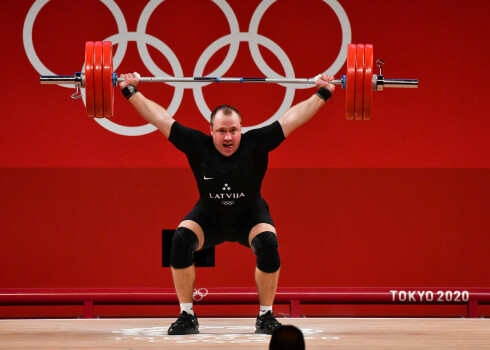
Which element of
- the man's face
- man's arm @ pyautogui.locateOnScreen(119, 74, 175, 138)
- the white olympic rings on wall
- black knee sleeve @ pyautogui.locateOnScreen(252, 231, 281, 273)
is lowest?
black knee sleeve @ pyautogui.locateOnScreen(252, 231, 281, 273)

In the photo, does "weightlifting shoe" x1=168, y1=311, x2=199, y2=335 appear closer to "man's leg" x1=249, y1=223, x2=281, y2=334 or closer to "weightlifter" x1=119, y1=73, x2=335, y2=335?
"weightlifter" x1=119, y1=73, x2=335, y2=335

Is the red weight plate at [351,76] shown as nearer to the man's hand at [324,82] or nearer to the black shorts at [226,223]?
the man's hand at [324,82]

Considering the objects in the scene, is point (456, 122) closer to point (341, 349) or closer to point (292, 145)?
point (292, 145)

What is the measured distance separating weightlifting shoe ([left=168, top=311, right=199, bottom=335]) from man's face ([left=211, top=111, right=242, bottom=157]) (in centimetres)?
83

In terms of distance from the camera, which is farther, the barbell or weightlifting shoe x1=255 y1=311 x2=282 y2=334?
the barbell

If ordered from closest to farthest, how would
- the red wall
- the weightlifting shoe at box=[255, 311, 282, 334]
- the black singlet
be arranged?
the weightlifting shoe at box=[255, 311, 282, 334] < the black singlet < the red wall

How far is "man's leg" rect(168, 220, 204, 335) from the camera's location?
3389mm

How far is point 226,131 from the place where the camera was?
135 inches

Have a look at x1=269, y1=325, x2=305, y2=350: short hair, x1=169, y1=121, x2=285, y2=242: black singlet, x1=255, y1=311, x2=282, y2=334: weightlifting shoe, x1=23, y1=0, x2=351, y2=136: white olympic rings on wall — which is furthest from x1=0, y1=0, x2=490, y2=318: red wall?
x1=269, y1=325, x2=305, y2=350: short hair

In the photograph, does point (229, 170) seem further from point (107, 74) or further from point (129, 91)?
point (107, 74)

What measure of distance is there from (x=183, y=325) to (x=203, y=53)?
234 centimetres

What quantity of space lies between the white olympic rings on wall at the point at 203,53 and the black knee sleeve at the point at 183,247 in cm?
179

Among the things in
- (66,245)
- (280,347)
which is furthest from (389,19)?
(280,347)

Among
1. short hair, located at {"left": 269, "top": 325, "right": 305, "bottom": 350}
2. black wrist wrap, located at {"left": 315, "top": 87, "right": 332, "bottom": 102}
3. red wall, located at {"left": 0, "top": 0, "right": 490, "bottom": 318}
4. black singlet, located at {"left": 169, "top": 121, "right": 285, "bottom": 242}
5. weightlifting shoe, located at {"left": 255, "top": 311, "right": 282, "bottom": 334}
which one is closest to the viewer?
short hair, located at {"left": 269, "top": 325, "right": 305, "bottom": 350}
